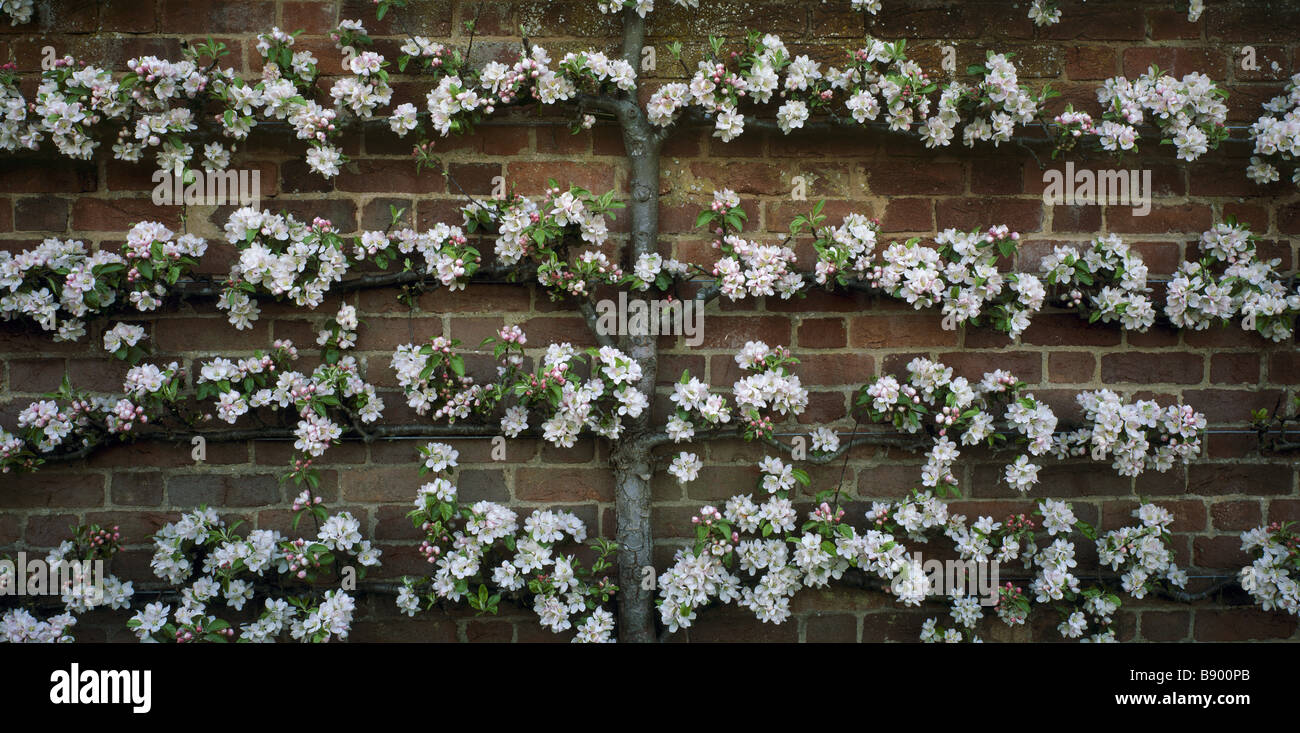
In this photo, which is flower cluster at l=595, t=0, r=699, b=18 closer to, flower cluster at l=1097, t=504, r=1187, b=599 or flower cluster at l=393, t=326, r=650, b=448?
flower cluster at l=393, t=326, r=650, b=448

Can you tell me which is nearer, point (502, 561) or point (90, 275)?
point (90, 275)

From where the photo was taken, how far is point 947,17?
2148 millimetres

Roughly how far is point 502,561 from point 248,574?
61 cm

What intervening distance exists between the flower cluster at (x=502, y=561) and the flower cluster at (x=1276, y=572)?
1.58 metres

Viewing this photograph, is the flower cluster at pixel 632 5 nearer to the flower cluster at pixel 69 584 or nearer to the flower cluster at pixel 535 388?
the flower cluster at pixel 535 388

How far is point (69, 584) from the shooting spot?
6.79 feet

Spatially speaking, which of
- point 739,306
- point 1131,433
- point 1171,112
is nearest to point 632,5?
point 739,306

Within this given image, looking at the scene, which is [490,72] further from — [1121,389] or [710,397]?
[1121,389]

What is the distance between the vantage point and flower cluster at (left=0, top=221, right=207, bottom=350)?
6.54 feet

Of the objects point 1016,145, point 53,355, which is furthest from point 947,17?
point 53,355

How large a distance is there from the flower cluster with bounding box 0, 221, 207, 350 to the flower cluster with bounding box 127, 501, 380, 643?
47cm

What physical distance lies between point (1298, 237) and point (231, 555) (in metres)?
2.72

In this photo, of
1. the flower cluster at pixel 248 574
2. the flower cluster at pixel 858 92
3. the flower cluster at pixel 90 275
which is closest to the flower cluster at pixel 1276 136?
the flower cluster at pixel 858 92

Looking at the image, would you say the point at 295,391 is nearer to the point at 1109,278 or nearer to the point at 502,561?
the point at 502,561
